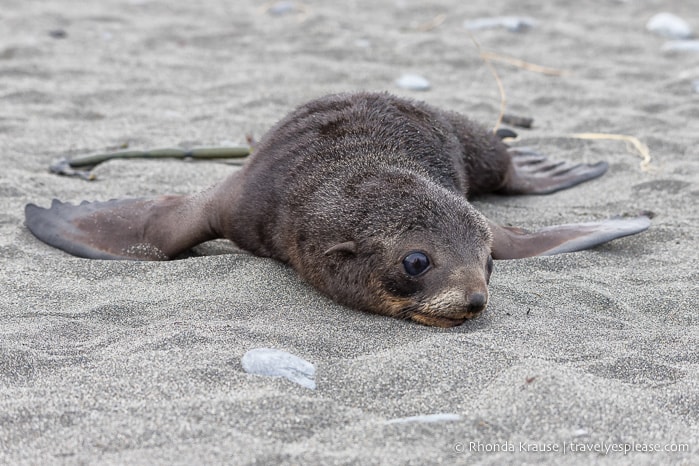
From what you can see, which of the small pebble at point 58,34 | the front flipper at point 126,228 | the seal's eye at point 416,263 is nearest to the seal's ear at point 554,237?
the seal's eye at point 416,263

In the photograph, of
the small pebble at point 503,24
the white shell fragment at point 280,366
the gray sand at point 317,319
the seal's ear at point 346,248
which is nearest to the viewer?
the gray sand at point 317,319

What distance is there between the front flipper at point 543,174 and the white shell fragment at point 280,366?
3.08 metres

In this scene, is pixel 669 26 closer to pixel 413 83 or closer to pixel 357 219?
pixel 413 83

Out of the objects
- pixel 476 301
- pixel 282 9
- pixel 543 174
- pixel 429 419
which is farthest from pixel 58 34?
pixel 429 419

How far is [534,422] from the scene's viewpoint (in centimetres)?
299

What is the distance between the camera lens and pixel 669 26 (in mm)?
9945

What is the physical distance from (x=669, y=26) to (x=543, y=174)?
4.48 m

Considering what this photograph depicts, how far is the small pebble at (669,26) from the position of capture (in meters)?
9.80

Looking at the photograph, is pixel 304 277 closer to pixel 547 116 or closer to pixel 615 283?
pixel 615 283

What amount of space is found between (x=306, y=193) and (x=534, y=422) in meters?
1.86

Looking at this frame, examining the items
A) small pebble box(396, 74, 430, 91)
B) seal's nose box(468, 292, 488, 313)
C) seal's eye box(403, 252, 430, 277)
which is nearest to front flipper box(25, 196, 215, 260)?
seal's eye box(403, 252, 430, 277)

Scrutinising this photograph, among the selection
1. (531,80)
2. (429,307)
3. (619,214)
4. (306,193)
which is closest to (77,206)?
(306,193)

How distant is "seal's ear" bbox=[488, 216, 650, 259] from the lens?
481cm

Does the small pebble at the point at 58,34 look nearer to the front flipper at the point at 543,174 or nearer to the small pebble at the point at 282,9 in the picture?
the small pebble at the point at 282,9
